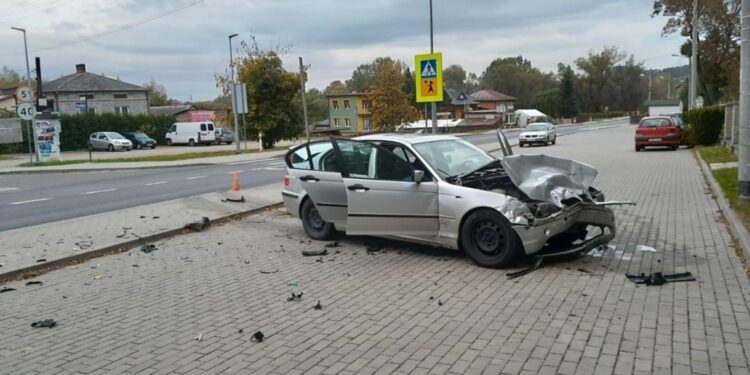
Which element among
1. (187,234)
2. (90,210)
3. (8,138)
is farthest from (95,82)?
(187,234)

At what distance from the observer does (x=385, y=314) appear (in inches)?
209

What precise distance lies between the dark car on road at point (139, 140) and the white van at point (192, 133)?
3.73m

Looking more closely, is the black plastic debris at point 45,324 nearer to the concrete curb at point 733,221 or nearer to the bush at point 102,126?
the concrete curb at point 733,221

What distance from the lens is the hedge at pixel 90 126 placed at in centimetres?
5047

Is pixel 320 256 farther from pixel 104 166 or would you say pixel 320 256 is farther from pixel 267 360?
pixel 104 166

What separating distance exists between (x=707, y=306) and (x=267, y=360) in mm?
3705

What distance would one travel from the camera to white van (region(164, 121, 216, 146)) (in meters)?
56.0

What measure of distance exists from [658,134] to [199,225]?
71.7 feet

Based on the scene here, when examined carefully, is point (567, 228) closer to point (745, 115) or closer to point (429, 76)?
point (745, 115)

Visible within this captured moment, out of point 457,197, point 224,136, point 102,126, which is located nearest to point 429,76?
point 457,197

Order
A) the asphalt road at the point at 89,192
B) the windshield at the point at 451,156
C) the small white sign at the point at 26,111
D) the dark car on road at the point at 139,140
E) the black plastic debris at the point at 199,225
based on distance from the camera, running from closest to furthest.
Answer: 1. the windshield at the point at 451,156
2. the black plastic debris at the point at 199,225
3. the asphalt road at the point at 89,192
4. the small white sign at the point at 26,111
5. the dark car on road at the point at 139,140

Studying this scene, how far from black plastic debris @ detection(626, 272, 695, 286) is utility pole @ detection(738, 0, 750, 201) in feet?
14.3

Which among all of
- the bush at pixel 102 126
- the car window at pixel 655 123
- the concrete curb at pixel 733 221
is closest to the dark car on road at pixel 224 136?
the bush at pixel 102 126

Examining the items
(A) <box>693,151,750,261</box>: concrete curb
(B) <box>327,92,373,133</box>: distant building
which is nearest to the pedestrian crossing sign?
(A) <box>693,151,750,261</box>: concrete curb
